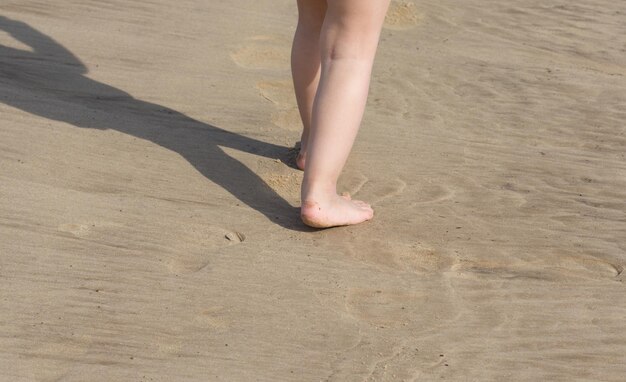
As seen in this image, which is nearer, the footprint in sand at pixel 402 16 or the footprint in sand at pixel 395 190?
the footprint in sand at pixel 395 190

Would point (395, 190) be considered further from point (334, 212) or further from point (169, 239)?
point (169, 239)

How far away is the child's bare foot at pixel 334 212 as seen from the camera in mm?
3621

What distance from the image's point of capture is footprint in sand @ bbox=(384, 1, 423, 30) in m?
6.38

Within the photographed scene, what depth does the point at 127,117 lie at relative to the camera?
4676 millimetres

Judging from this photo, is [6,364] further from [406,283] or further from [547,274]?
[547,274]

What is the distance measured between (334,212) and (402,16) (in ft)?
10.4

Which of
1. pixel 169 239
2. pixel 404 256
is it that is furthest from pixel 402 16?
pixel 169 239

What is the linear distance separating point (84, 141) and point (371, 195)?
4.30 feet

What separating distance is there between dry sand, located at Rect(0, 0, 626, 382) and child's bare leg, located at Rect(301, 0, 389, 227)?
Answer: 18 centimetres

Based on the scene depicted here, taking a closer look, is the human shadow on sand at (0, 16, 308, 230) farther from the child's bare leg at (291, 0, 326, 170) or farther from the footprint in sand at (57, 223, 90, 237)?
the footprint in sand at (57, 223, 90, 237)

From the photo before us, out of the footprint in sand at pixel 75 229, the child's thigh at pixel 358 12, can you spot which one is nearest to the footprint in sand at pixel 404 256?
the child's thigh at pixel 358 12

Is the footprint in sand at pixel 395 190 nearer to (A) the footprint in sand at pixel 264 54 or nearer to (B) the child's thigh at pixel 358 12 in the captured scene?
(B) the child's thigh at pixel 358 12

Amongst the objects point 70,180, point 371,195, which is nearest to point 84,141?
point 70,180

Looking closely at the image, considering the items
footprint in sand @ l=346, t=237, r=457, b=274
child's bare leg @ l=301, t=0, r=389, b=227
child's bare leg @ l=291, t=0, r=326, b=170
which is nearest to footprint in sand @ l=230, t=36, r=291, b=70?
child's bare leg @ l=291, t=0, r=326, b=170
